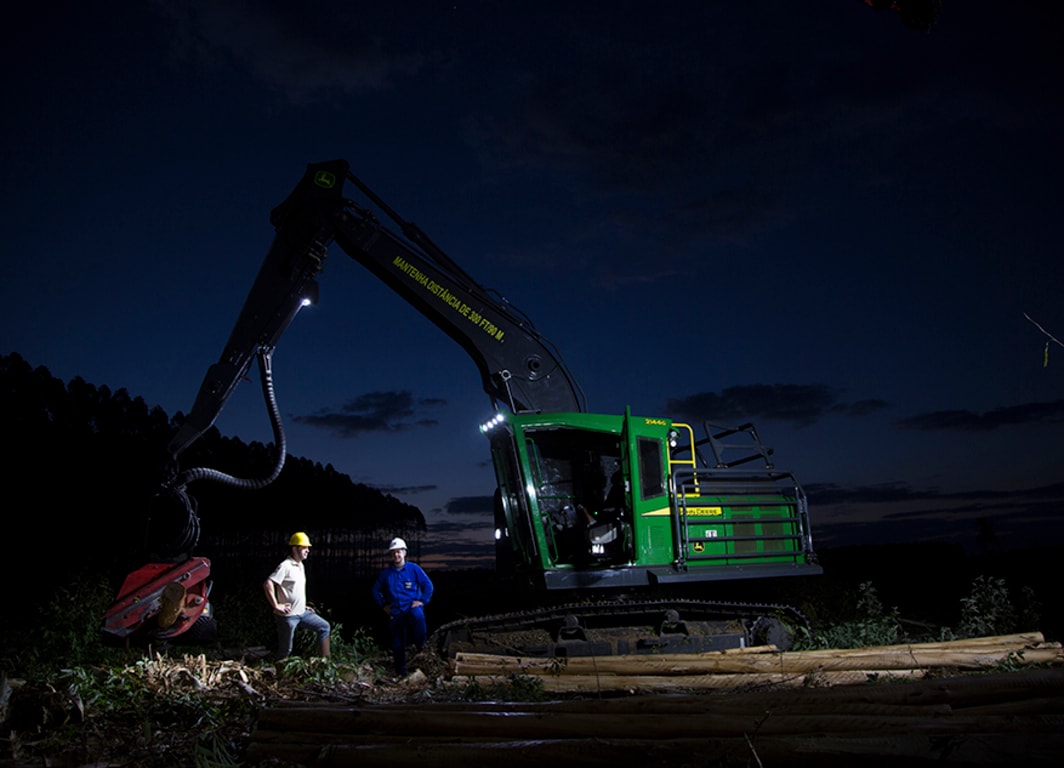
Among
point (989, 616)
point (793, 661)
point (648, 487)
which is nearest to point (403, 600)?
point (648, 487)

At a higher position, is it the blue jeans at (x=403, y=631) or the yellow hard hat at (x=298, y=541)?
the yellow hard hat at (x=298, y=541)

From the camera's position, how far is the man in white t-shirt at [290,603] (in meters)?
7.80

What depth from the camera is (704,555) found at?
8.90m

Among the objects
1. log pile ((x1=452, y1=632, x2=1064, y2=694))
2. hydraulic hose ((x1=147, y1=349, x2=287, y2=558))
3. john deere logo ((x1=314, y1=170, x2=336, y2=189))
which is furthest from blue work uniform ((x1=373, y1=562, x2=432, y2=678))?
john deere logo ((x1=314, y1=170, x2=336, y2=189))

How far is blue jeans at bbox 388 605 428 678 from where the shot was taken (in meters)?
7.98

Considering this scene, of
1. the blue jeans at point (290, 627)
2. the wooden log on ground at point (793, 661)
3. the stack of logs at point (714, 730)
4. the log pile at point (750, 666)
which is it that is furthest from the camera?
the blue jeans at point (290, 627)

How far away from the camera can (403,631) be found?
8.11 m

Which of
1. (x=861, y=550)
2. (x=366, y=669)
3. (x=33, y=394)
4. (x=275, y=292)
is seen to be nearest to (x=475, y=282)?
(x=275, y=292)

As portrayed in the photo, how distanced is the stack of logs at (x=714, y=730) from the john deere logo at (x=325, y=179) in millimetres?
7124

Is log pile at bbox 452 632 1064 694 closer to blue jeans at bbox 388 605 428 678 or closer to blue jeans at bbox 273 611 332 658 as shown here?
blue jeans at bbox 388 605 428 678

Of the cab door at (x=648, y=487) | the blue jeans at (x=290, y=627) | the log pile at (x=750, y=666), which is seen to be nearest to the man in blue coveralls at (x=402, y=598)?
the blue jeans at (x=290, y=627)

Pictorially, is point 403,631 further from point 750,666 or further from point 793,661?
point 793,661

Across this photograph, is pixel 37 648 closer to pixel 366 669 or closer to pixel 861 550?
pixel 366 669

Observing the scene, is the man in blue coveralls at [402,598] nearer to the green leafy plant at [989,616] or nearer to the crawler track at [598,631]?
the crawler track at [598,631]
